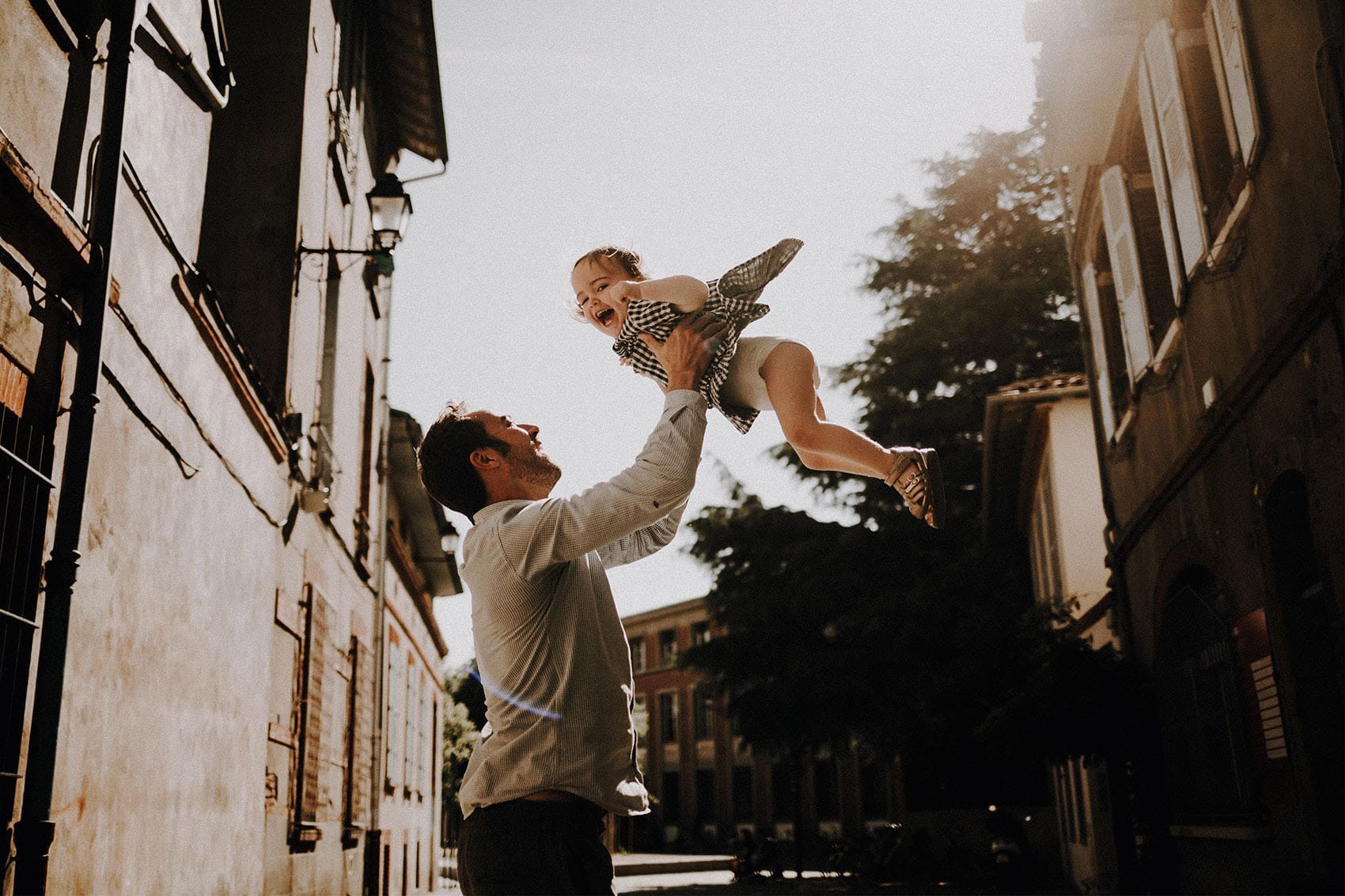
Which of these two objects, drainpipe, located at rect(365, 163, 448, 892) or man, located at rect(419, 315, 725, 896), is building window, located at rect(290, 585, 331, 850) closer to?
drainpipe, located at rect(365, 163, 448, 892)

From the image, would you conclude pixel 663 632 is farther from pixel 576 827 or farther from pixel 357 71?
pixel 576 827

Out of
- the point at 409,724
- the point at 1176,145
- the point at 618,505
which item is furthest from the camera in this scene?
the point at 409,724

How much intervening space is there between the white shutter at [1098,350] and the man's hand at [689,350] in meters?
10.8

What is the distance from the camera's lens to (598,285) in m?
3.80

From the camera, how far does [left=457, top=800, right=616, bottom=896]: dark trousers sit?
A: 8.32 ft

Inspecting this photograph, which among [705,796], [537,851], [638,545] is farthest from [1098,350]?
[705,796]

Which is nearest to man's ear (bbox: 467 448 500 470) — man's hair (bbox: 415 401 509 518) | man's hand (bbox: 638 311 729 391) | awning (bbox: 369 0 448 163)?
man's hair (bbox: 415 401 509 518)

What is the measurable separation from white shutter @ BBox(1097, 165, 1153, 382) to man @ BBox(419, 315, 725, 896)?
8956 millimetres

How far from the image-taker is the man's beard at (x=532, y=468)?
10.2 feet

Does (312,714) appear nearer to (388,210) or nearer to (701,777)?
(388,210)

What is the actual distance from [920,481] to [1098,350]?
10.8 meters

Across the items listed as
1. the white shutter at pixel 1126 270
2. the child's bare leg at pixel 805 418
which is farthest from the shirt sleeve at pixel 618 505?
the white shutter at pixel 1126 270

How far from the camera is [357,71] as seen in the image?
1295 centimetres

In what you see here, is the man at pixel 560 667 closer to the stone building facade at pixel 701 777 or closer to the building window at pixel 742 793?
the stone building facade at pixel 701 777
